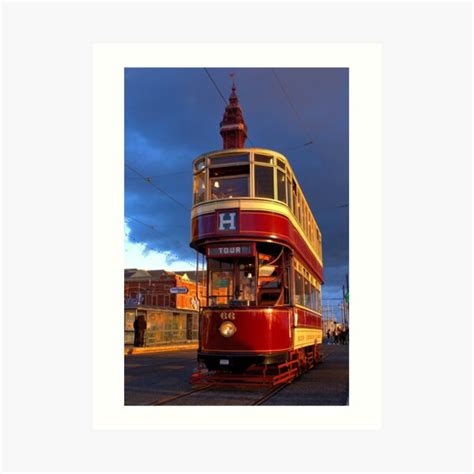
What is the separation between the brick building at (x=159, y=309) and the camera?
2319 cm

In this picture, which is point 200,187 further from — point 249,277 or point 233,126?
point 233,126

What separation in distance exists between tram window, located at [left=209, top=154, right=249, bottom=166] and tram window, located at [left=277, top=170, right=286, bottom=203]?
0.73 metres

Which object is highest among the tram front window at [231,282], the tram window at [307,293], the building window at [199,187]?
the building window at [199,187]

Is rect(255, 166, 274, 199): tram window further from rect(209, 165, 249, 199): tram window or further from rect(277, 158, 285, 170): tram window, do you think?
rect(277, 158, 285, 170): tram window

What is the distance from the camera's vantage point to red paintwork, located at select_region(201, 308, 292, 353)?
31.0 feet

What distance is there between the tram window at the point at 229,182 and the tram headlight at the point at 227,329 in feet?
7.40

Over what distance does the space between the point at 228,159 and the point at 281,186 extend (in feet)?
3.66

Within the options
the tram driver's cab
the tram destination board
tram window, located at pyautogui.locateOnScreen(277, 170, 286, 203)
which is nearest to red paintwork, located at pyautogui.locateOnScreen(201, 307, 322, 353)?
the tram driver's cab

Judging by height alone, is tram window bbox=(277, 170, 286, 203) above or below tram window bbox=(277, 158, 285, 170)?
below

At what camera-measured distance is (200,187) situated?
1041cm

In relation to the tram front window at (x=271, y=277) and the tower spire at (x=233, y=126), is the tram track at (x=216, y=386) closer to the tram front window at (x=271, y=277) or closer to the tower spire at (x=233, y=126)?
the tram front window at (x=271, y=277)
